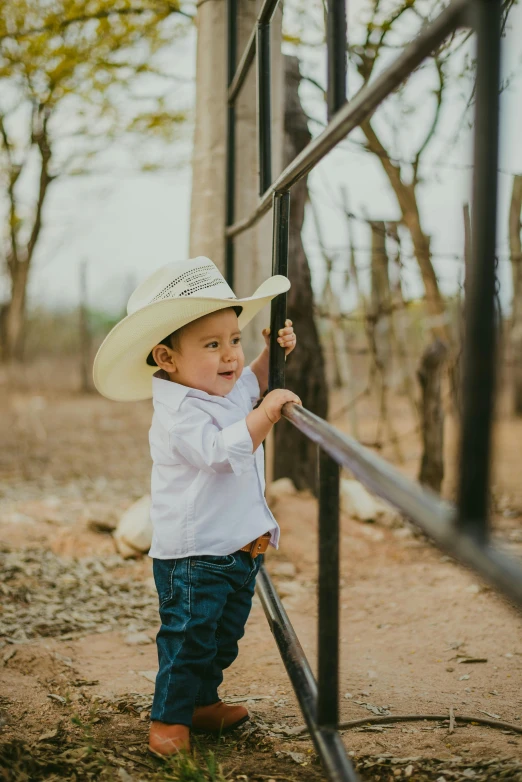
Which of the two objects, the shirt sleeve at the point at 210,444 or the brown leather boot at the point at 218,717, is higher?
the shirt sleeve at the point at 210,444

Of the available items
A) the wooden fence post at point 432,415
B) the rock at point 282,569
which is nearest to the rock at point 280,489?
the rock at point 282,569

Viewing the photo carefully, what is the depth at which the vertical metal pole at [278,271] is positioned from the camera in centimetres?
204

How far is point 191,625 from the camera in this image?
1.75 m

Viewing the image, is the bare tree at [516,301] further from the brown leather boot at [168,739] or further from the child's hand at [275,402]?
the brown leather boot at [168,739]

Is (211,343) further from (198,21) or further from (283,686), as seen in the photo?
(198,21)

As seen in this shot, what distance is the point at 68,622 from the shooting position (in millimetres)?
2842

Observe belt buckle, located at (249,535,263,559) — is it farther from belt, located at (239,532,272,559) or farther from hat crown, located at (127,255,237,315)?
hat crown, located at (127,255,237,315)

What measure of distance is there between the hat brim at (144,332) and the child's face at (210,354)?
0.03 metres

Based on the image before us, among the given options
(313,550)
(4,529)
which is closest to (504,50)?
(313,550)

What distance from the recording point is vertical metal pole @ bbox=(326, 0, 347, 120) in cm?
148

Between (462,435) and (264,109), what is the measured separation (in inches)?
74.8

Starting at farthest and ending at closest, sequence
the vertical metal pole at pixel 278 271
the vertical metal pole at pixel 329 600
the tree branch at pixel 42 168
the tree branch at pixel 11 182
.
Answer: the tree branch at pixel 11 182 → the tree branch at pixel 42 168 → the vertical metal pole at pixel 278 271 → the vertical metal pole at pixel 329 600

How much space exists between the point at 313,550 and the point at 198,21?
2672 mm

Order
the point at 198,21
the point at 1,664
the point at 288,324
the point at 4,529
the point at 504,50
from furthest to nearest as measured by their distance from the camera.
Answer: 1. the point at 4,529
2. the point at 198,21
3. the point at 1,664
4. the point at 288,324
5. the point at 504,50
